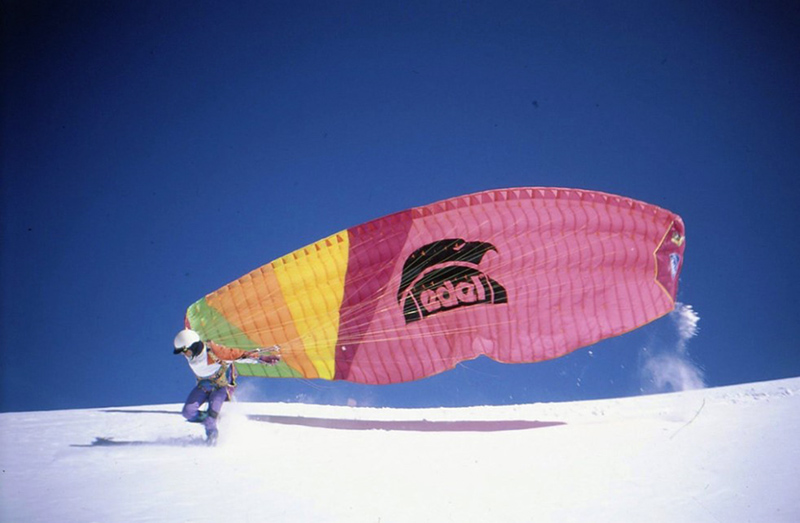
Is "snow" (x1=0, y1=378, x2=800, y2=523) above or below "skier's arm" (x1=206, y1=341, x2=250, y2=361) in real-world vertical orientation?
below

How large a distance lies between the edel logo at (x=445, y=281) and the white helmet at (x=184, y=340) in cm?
108

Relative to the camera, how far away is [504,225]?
124 inches

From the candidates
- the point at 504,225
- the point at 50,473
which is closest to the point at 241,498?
the point at 50,473

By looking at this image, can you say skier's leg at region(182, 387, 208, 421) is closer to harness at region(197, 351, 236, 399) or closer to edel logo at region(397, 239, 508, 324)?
harness at region(197, 351, 236, 399)

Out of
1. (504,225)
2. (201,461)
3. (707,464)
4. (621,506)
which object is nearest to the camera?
(621,506)

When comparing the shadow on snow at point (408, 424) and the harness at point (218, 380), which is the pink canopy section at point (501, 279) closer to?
the shadow on snow at point (408, 424)

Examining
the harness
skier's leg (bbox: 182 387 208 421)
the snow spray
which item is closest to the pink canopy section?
the snow spray

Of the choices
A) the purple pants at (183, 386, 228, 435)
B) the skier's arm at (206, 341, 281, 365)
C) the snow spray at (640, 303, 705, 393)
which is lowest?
the snow spray at (640, 303, 705, 393)

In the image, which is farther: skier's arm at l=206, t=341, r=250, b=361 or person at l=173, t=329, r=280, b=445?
skier's arm at l=206, t=341, r=250, b=361

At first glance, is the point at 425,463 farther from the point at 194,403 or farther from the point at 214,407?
the point at 194,403

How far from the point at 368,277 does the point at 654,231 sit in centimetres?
155

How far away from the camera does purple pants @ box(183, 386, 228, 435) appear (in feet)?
9.97

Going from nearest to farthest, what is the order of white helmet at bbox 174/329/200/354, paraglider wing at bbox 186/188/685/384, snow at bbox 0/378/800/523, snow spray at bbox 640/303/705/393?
snow at bbox 0/378/800/523, white helmet at bbox 174/329/200/354, paraglider wing at bbox 186/188/685/384, snow spray at bbox 640/303/705/393

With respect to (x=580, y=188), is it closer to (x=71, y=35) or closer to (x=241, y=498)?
(x=241, y=498)
